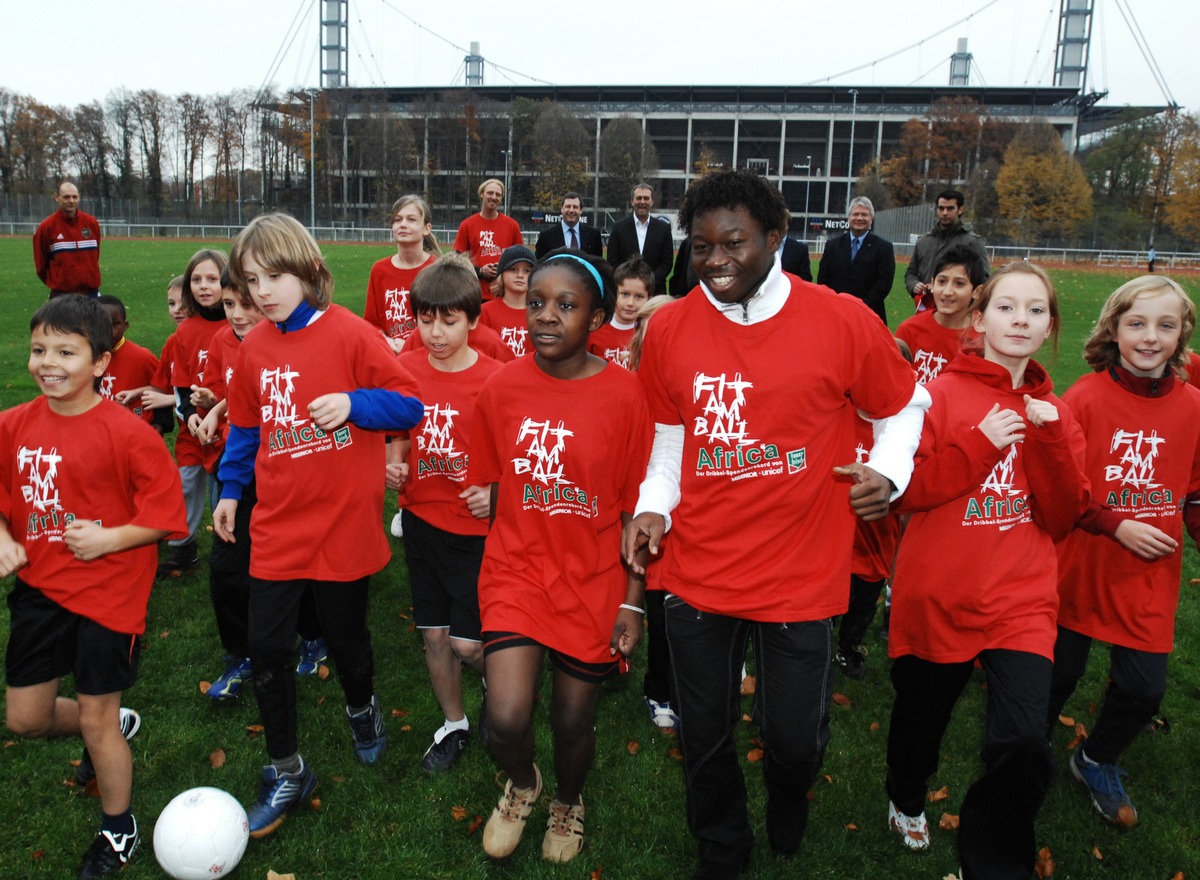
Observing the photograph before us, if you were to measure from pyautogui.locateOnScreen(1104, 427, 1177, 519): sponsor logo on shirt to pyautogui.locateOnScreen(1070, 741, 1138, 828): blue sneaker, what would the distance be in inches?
44.8

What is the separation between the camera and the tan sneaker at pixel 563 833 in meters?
3.43

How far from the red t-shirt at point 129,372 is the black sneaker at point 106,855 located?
9.27 feet

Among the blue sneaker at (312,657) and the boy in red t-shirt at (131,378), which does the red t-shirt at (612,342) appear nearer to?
the blue sneaker at (312,657)

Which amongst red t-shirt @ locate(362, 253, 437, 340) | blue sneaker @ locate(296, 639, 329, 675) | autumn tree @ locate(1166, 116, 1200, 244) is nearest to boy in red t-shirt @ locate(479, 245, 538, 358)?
red t-shirt @ locate(362, 253, 437, 340)

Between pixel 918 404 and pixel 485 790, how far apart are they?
2453 mm

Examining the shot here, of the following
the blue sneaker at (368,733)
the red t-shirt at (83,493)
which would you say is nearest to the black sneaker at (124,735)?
the red t-shirt at (83,493)

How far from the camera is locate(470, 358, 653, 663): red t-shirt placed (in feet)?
10.4

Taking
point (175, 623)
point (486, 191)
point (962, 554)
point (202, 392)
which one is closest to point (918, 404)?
point (962, 554)

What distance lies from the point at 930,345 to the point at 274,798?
14.9 feet

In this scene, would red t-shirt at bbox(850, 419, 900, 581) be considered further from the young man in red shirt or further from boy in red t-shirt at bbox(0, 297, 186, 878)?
boy in red t-shirt at bbox(0, 297, 186, 878)

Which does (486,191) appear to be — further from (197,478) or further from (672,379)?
(672,379)

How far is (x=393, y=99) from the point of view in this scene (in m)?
98.3

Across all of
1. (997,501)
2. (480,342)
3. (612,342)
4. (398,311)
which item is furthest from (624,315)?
(997,501)

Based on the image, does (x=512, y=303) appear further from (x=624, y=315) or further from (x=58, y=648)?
(x=58, y=648)
